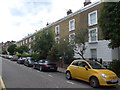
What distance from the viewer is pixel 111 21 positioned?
11.4m

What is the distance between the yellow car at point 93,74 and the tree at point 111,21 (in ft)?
9.41

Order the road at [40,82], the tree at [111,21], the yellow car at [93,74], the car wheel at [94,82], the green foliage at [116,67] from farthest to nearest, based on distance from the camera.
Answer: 1. the green foliage at [116,67]
2. the tree at [111,21]
3. the road at [40,82]
4. the car wheel at [94,82]
5. the yellow car at [93,74]

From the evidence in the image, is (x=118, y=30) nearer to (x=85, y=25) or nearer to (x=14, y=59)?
(x=85, y=25)

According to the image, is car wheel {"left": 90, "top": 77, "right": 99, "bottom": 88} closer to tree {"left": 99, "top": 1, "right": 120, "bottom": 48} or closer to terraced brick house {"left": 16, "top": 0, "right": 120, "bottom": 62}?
tree {"left": 99, "top": 1, "right": 120, "bottom": 48}

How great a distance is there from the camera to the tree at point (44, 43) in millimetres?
24016

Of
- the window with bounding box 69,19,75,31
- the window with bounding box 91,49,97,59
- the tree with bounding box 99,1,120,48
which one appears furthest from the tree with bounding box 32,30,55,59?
the tree with bounding box 99,1,120,48

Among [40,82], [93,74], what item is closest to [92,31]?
[93,74]

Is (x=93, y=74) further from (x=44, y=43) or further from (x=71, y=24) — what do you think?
(x=71, y=24)

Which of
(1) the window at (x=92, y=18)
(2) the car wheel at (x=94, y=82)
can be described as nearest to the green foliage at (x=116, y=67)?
(2) the car wheel at (x=94, y=82)

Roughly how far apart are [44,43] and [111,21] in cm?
1424

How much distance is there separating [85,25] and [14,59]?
24.3m

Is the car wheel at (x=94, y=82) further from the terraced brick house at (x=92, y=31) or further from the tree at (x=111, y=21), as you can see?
the terraced brick house at (x=92, y=31)

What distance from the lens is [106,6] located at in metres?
11.8

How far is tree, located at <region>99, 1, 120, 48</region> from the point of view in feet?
36.0
